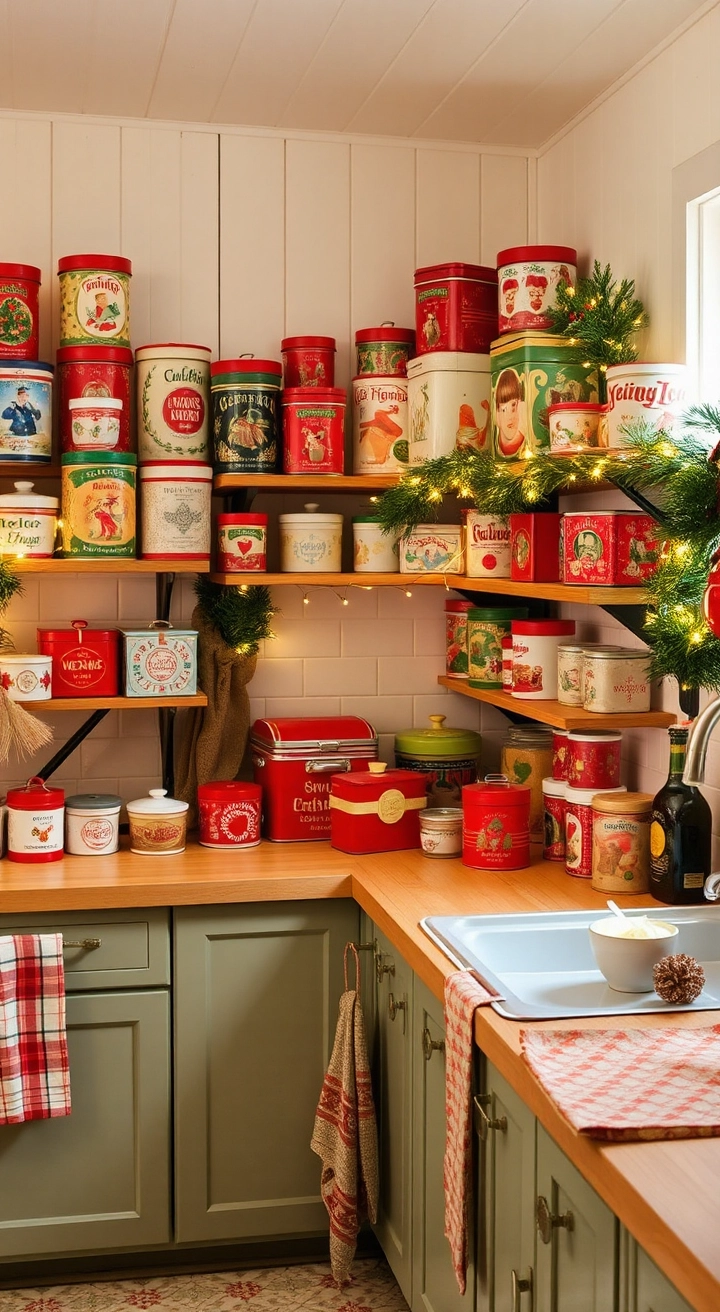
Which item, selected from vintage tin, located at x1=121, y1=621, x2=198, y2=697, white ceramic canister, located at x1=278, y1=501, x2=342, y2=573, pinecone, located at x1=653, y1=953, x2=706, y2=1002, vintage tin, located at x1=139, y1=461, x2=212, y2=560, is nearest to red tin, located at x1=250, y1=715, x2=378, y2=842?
vintage tin, located at x1=121, y1=621, x2=198, y2=697

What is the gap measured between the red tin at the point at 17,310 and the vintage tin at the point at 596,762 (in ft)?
4.78

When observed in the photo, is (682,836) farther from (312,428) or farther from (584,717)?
(312,428)

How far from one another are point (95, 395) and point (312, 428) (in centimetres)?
48

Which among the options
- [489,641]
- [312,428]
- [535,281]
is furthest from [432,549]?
[535,281]

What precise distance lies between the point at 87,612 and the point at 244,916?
34.5 inches

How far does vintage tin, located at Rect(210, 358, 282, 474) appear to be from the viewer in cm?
294

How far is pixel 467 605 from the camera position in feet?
10.5

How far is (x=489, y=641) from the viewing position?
305cm

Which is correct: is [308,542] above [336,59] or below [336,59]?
below

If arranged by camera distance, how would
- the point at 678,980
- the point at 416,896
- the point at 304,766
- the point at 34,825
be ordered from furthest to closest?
the point at 304,766
the point at 34,825
the point at 416,896
the point at 678,980

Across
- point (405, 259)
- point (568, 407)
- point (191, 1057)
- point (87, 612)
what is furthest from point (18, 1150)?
point (405, 259)

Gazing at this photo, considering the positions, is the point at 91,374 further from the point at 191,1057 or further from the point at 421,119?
the point at 191,1057

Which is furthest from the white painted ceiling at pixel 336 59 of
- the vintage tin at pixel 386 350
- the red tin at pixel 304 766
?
the red tin at pixel 304 766

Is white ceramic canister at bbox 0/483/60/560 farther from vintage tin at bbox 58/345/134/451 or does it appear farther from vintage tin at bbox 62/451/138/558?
vintage tin at bbox 58/345/134/451
